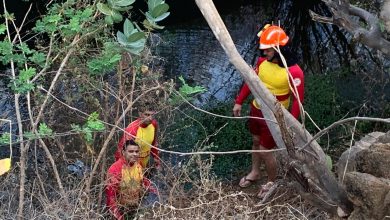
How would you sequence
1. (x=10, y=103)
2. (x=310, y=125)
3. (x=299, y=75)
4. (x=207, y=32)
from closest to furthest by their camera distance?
1. (x=299, y=75)
2. (x=310, y=125)
3. (x=10, y=103)
4. (x=207, y=32)

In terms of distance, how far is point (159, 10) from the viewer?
370 centimetres

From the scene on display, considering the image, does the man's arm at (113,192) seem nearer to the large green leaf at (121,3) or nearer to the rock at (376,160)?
the large green leaf at (121,3)

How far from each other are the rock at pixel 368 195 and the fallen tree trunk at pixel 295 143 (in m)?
0.18

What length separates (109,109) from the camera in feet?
15.9

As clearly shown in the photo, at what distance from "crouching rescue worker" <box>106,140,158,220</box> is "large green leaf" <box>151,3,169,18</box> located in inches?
44.5

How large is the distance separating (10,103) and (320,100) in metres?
3.67

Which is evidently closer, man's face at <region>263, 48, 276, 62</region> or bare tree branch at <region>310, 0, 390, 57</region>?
man's face at <region>263, 48, 276, 62</region>

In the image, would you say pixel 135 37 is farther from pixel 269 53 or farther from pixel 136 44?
pixel 269 53

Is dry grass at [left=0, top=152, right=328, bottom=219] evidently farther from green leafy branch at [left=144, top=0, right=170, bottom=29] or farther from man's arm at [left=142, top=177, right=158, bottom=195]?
green leafy branch at [left=144, top=0, right=170, bottom=29]

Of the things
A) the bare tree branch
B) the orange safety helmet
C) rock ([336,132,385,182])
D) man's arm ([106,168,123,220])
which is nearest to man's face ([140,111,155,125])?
man's arm ([106,168,123,220])

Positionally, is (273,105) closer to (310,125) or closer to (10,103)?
(310,125)

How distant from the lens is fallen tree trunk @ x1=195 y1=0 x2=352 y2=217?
3.66 metres

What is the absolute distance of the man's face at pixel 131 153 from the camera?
446cm

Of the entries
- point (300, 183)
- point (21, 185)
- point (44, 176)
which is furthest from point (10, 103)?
point (300, 183)
